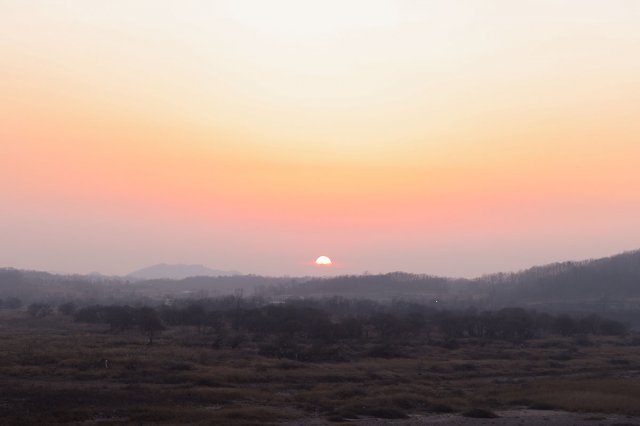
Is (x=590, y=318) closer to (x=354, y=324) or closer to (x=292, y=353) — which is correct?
(x=354, y=324)

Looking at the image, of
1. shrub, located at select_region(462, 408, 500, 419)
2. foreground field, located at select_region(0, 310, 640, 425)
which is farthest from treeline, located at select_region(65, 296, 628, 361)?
shrub, located at select_region(462, 408, 500, 419)

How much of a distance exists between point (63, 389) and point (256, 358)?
24.7 meters

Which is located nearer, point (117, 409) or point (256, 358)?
point (117, 409)

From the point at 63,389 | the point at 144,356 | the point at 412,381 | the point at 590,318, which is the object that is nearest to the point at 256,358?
the point at 144,356

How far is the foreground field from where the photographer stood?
34.2m

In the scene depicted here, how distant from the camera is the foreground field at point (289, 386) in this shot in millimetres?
34219

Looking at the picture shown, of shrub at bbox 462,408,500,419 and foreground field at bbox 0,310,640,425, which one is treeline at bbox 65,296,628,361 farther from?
shrub at bbox 462,408,500,419

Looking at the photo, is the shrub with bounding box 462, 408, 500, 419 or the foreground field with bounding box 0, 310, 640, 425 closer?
the foreground field with bounding box 0, 310, 640, 425

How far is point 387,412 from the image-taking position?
36.0 meters

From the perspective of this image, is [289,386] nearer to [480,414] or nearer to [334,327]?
[480,414]

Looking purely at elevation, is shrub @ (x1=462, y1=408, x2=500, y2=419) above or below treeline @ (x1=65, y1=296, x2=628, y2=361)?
below

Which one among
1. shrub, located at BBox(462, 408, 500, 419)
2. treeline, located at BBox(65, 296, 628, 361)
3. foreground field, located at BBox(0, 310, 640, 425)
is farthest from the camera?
treeline, located at BBox(65, 296, 628, 361)

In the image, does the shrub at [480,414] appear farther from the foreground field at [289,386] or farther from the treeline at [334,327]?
the treeline at [334,327]

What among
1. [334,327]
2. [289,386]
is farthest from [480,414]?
[334,327]
